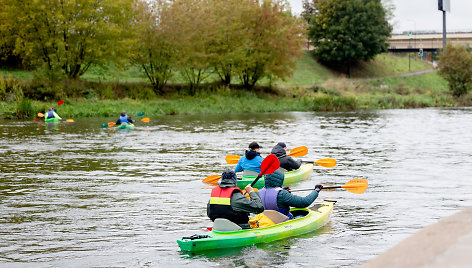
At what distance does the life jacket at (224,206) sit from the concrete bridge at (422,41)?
74482 millimetres

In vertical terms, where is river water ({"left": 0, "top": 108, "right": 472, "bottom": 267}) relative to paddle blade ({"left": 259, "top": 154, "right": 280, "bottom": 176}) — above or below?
below

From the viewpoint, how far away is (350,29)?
70938mm

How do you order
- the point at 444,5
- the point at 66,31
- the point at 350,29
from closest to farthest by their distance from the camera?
the point at 66,31 → the point at 444,5 → the point at 350,29

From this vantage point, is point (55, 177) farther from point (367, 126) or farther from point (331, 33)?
point (331, 33)

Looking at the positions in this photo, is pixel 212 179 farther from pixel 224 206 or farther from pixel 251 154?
pixel 224 206

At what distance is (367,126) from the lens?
3241 centimetres

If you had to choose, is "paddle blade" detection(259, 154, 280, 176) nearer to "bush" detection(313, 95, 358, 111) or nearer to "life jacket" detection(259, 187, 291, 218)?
"life jacket" detection(259, 187, 291, 218)

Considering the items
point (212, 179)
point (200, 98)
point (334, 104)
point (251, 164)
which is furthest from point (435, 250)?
point (334, 104)

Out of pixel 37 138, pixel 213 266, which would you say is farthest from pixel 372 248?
pixel 37 138

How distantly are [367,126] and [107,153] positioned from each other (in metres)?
16.3

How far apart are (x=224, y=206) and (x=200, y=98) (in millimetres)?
37724

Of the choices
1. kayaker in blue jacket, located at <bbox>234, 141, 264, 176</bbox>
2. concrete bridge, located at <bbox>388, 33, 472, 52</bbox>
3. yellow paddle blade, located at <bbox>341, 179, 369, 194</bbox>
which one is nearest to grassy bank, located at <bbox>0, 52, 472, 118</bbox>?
concrete bridge, located at <bbox>388, 33, 472, 52</bbox>

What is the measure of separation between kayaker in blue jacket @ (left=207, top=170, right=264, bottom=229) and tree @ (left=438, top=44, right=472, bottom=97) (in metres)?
48.8

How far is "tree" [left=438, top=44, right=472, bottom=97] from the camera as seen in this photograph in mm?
53588
